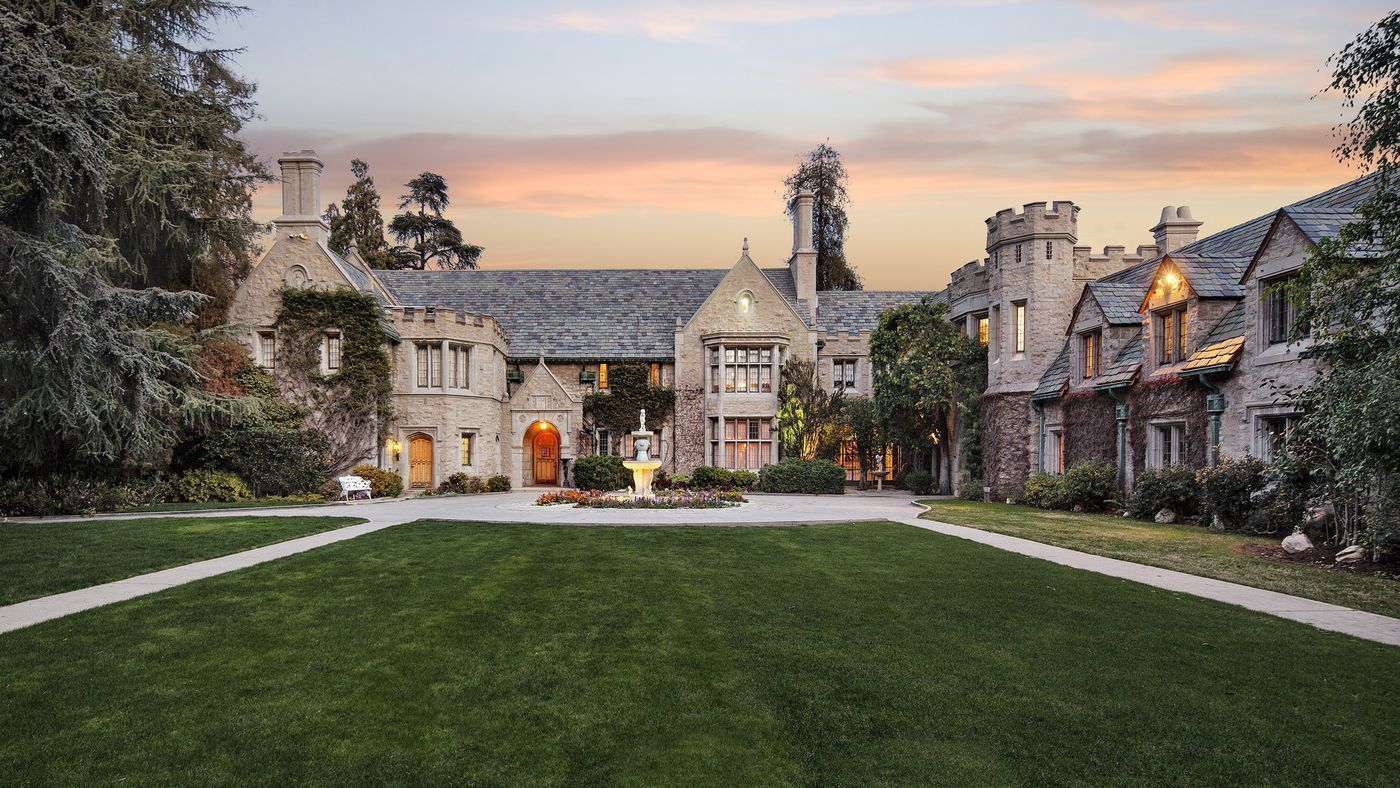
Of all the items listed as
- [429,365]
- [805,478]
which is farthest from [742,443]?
[429,365]

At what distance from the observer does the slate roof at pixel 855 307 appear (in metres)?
35.6

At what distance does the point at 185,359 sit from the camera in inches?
781

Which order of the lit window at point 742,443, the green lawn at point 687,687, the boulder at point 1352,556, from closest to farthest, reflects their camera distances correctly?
the green lawn at point 687,687
the boulder at point 1352,556
the lit window at point 742,443

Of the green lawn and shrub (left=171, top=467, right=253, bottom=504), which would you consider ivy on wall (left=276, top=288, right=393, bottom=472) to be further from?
the green lawn

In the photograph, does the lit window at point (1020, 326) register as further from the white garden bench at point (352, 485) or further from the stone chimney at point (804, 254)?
the white garden bench at point (352, 485)

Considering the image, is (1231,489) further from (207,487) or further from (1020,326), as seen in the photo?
(207,487)

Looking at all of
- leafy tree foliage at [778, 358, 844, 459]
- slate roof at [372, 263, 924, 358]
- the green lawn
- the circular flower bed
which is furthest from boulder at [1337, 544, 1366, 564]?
slate roof at [372, 263, 924, 358]

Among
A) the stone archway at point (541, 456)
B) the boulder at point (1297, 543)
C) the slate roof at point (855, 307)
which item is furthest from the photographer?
the slate roof at point (855, 307)

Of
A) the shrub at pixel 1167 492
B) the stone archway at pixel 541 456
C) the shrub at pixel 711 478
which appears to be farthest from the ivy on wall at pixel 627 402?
the shrub at pixel 1167 492

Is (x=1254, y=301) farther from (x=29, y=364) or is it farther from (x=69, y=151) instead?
(x=29, y=364)

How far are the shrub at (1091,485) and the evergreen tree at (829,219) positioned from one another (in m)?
31.3

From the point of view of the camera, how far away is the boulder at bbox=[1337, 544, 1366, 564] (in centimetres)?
1151

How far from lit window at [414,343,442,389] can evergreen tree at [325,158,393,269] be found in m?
22.9

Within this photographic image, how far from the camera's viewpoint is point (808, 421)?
3050 cm
